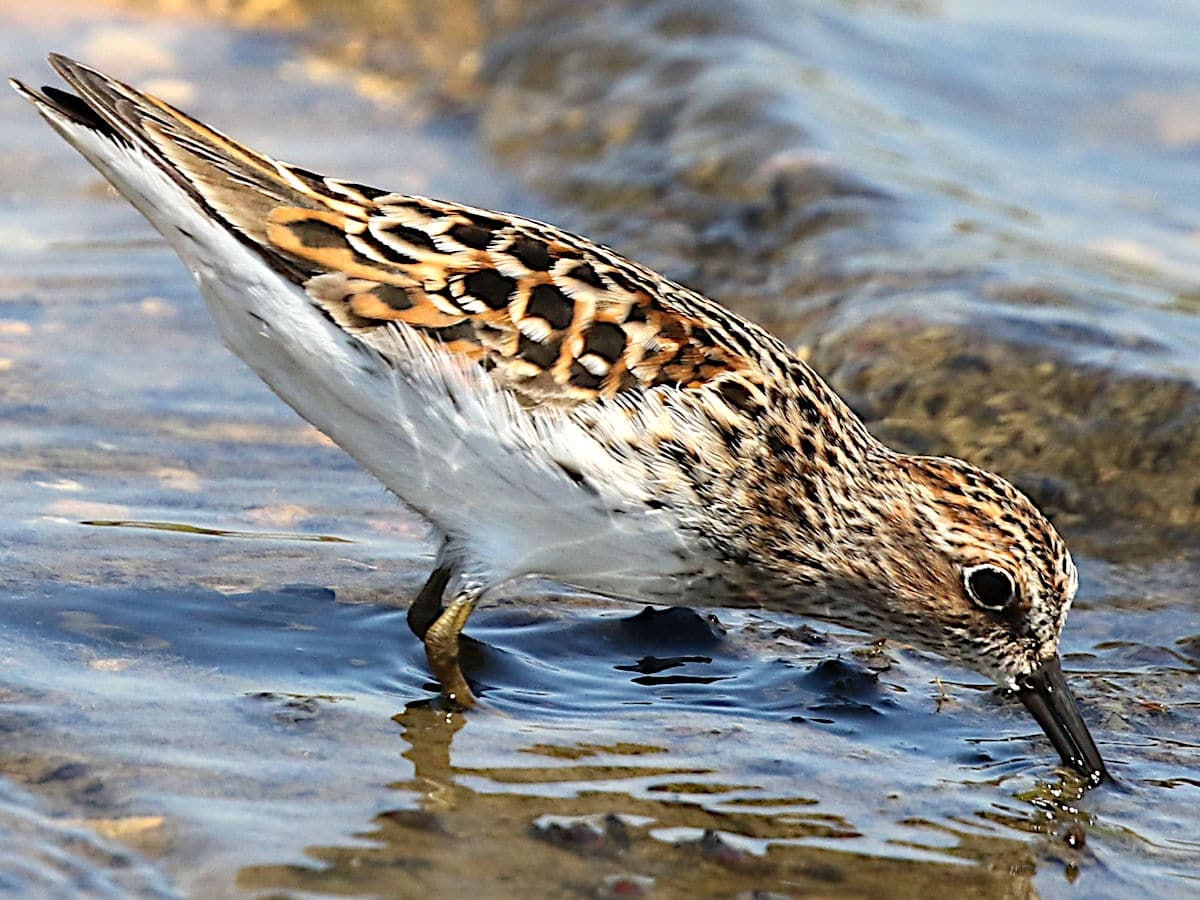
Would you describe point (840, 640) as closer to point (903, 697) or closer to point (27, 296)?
point (903, 697)

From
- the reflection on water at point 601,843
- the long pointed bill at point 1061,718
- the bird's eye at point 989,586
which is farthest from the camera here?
the bird's eye at point 989,586

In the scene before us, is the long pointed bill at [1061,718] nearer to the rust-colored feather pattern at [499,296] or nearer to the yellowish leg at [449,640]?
the rust-colored feather pattern at [499,296]

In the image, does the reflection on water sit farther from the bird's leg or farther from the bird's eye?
the bird's eye

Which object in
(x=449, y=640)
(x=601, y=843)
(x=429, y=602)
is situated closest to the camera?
(x=601, y=843)

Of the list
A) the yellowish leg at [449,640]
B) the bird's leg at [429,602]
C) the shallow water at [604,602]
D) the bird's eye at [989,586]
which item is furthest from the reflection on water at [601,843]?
the bird's eye at [989,586]

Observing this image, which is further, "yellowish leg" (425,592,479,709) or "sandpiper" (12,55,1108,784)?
"yellowish leg" (425,592,479,709)

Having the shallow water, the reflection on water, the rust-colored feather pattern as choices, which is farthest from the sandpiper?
the reflection on water

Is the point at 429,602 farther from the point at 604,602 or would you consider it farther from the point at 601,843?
the point at 601,843

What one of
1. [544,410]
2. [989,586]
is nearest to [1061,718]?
[989,586]
